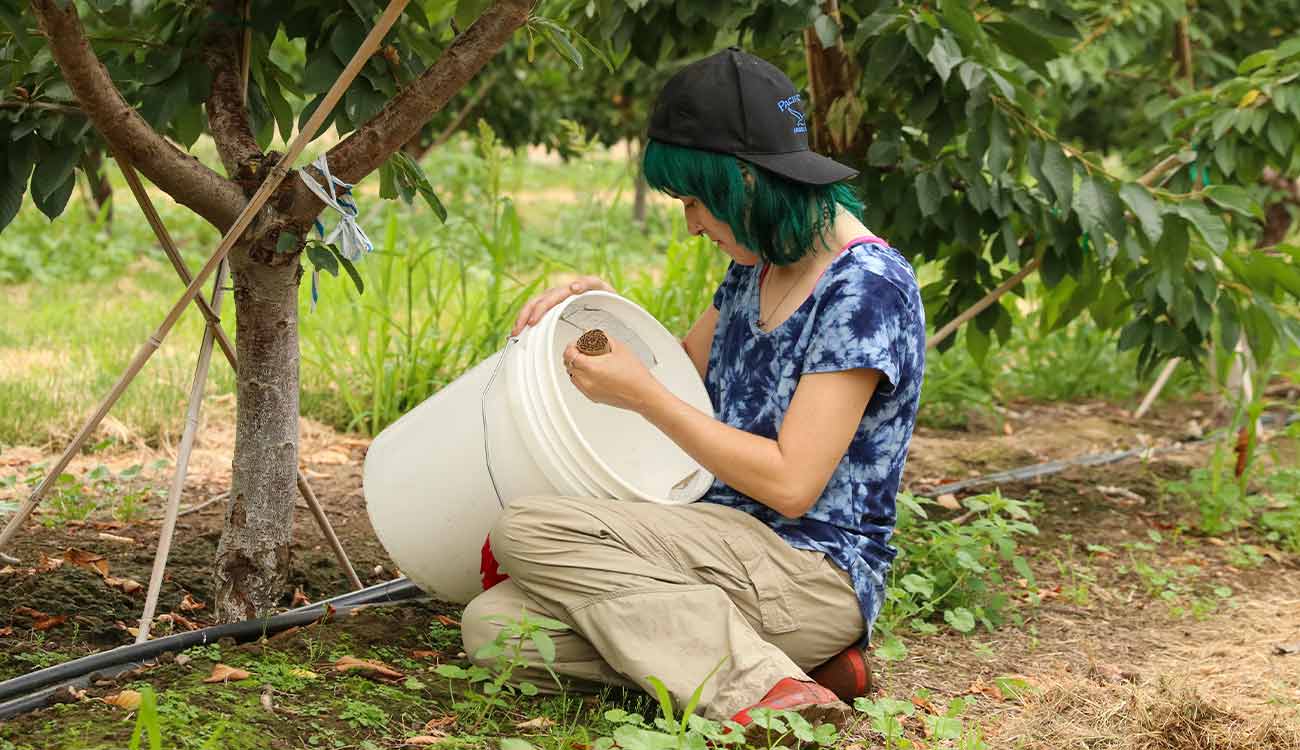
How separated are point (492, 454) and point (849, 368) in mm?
587

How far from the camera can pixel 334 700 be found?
6.50ft

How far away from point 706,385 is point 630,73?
4.78 metres

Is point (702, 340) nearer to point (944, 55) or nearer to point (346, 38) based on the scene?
point (944, 55)

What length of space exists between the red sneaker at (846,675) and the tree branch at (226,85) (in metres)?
1.25

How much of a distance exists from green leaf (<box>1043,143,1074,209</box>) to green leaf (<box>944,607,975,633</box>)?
865 millimetres

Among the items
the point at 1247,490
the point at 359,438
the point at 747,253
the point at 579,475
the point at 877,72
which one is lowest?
the point at 1247,490

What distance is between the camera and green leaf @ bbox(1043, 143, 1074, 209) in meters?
2.82

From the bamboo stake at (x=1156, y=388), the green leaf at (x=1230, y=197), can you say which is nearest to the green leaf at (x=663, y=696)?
the green leaf at (x=1230, y=197)

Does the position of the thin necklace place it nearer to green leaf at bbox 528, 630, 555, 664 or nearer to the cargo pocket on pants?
the cargo pocket on pants

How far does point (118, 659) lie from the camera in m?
2.05

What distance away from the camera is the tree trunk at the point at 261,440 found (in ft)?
7.22

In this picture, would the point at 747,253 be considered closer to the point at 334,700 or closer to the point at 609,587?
the point at 609,587

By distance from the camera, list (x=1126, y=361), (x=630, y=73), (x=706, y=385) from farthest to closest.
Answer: (x=630, y=73)
(x=1126, y=361)
(x=706, y=385)

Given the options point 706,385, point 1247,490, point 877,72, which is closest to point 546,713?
point 706,385
